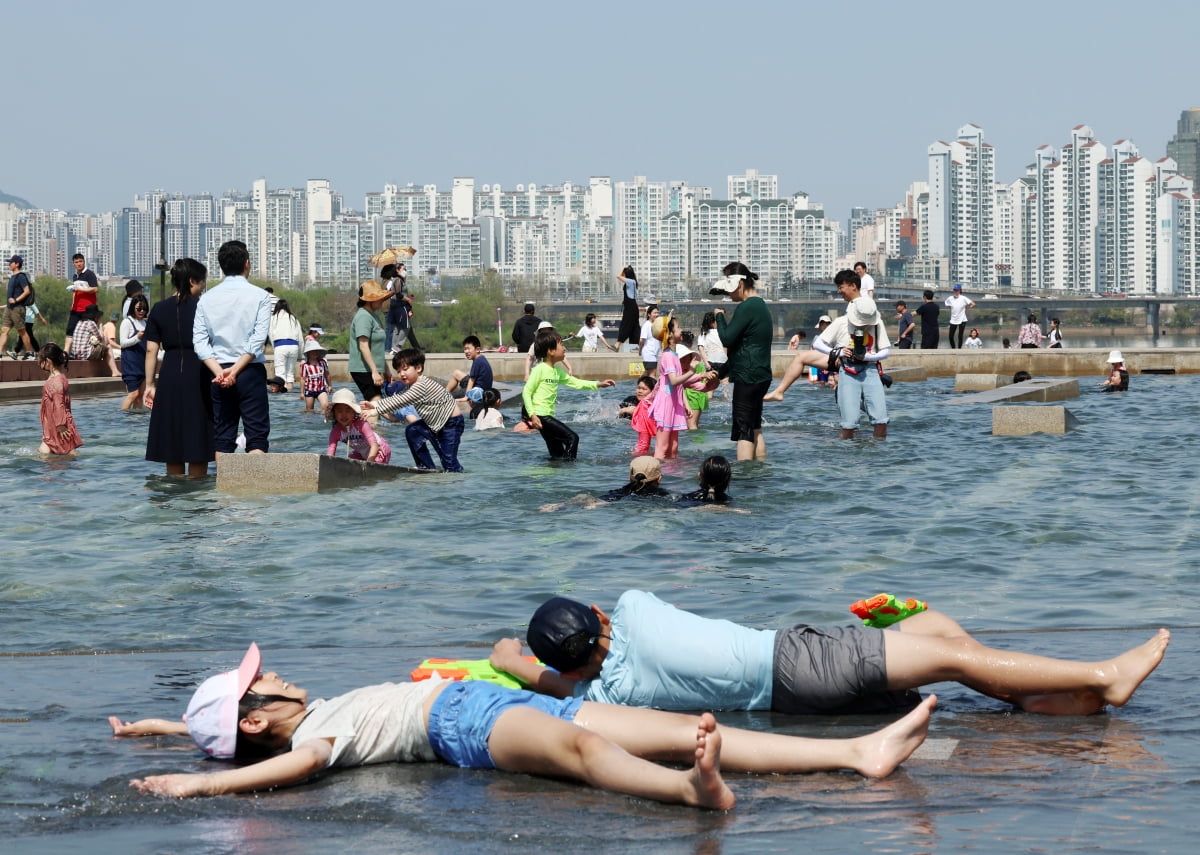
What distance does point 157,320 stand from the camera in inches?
517

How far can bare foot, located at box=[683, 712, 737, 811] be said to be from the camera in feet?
14.9

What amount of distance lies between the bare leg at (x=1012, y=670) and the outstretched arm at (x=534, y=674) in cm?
117

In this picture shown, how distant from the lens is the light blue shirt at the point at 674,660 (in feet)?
18.8

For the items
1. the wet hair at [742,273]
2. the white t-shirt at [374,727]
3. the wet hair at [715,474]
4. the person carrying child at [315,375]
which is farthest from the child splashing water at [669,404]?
the white t-shirt at [374,727]

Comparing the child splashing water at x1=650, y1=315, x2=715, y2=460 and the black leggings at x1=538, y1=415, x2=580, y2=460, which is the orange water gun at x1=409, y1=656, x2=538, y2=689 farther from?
the black leggings at x1=538, y1=415, x2=580, y2=460

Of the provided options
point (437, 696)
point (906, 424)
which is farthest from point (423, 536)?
point (906, 424)

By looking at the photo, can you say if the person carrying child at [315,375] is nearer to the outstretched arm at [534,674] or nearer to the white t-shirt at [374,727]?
the outstretched arm at [534,674]

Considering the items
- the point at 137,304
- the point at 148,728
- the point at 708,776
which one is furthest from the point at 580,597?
the point at 137,304

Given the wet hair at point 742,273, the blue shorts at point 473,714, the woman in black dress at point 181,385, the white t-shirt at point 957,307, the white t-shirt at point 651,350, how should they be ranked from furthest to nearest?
the white t-shirt at point 957,307
the white t-shirt at point 651,350
the wet hair at point 742,273
the woman in black dress at point 181,385
the blue shorts at point 473,714

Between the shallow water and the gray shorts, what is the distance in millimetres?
90

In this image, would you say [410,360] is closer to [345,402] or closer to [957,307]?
[345,402]

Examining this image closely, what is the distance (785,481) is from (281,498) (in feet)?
14.5

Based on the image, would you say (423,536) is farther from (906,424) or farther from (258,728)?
(906,424)

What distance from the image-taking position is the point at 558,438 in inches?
640
